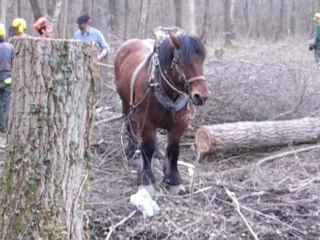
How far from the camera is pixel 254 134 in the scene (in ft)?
27.7

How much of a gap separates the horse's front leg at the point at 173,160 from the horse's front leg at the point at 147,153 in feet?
0.65

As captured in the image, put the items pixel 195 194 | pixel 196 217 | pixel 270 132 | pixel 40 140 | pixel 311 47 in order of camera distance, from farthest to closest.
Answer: pixel 311 47 → pixel 270 132 → pixel 195 194 → pixel 196 217 → pixel 40 140

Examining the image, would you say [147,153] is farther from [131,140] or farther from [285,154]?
[285,154]

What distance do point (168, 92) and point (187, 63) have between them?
40 cm

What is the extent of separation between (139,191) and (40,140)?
2.93 m

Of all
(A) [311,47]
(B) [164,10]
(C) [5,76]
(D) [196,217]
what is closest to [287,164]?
(D) [196,217]

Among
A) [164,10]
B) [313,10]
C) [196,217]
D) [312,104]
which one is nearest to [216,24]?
[164,10]

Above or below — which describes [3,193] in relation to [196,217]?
above

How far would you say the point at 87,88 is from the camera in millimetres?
3449

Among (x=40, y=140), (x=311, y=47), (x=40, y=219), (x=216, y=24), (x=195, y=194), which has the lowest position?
(x=216, y=24)

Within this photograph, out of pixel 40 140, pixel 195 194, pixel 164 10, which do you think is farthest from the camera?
pixel 164 10

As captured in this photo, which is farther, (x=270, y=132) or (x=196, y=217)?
(x=270, y=132)

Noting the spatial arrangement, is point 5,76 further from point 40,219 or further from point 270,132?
point 40,219

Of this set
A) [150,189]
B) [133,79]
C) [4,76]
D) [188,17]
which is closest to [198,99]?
[150,189]
